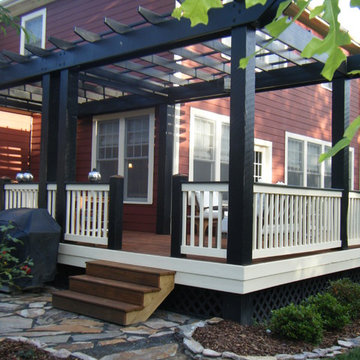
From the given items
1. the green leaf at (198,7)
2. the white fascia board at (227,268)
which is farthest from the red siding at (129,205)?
the green leaf at (198,7)

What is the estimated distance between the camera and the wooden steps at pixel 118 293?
15.3ft

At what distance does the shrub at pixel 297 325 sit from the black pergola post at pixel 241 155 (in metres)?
0.62

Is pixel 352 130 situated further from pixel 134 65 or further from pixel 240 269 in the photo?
pixel 134 65

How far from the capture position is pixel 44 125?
6641 mm

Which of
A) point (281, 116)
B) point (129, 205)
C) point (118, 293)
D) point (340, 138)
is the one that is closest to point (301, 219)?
point (340, 138)

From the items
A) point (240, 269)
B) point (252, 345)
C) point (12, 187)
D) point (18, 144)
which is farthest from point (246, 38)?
point (18, 144)

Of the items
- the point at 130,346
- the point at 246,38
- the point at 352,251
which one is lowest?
the point at 130,346

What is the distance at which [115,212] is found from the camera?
566cm

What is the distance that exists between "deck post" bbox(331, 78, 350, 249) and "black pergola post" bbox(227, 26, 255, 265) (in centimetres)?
226

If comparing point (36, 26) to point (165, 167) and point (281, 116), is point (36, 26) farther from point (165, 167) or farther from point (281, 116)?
point (281, 116)

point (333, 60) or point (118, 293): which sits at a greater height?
point (333, 60)

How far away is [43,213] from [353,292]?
157 inches

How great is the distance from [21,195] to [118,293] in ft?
11.1

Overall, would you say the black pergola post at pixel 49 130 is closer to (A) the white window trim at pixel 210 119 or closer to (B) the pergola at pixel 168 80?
(B) the pergola at pixel 168 80
